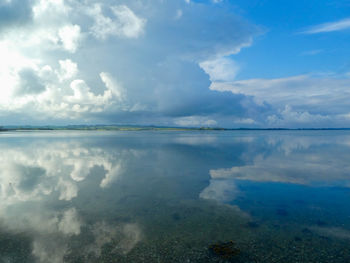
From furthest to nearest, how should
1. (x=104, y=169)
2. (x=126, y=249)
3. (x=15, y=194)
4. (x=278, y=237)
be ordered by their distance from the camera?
(x=104, y=169)
(x=15, y=194)
(x=278, y=237)
(x=126, y=249)

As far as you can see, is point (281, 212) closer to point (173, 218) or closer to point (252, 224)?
point (252, 224)

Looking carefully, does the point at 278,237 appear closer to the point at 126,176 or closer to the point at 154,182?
the point at 154,182

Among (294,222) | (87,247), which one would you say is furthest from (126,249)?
(294,222)

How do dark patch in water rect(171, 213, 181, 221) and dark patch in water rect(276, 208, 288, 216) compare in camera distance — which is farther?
dark patch in water rect(276, 208, 288, 216)

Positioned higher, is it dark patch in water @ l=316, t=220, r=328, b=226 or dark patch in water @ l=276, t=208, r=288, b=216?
dark patch in water @ l=316, t=220, r=328, b=226

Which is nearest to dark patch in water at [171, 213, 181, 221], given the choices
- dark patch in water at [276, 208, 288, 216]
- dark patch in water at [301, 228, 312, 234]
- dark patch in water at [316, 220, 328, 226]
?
dark patch in water at [276, 208, 288, 216]

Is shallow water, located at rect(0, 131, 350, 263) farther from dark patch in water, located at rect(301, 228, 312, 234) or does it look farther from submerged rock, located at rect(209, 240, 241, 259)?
dark patch in water, located at rect(301, 228, 312, 234)

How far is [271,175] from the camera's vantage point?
39.6 metres

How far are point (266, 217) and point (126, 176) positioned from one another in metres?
24.6

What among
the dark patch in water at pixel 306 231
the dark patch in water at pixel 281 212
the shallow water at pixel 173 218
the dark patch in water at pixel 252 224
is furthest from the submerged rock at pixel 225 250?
the dark patch in water at pixel 281 212

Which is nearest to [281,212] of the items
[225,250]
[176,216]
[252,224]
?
[252,224]

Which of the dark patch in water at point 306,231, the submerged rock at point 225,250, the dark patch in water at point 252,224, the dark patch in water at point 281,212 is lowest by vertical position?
the dark patch in water at point 281,212

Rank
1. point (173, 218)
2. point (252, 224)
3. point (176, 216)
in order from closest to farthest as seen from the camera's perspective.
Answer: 1. point (252, 224)
2. point (173, 218)
3. point (176, 216)

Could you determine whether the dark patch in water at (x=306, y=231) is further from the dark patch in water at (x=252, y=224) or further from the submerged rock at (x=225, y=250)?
the submerged rock at (x=225, y=250)
